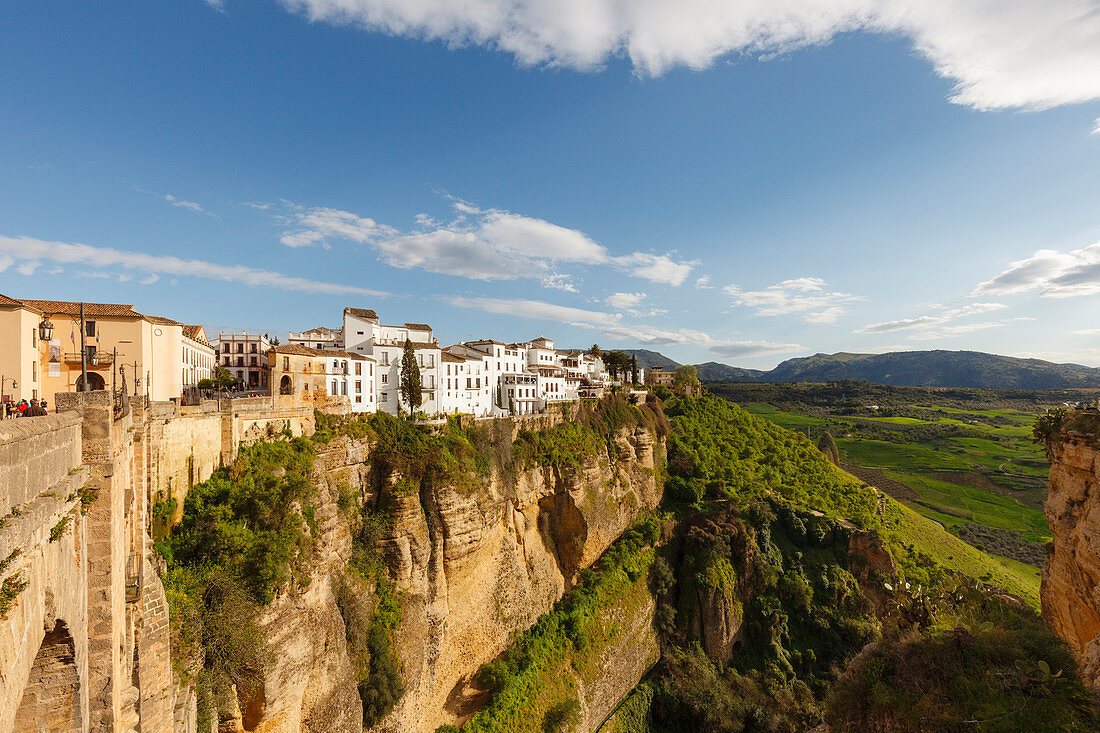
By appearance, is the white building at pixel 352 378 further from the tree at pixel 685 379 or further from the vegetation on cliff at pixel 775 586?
the tree at pixel 685 379

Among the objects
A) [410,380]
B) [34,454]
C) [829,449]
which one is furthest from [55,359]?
[829,449]

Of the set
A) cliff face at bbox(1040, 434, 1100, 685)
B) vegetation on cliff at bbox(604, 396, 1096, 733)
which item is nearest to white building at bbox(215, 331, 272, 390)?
vegetation on cliff at bbox(604, 396, 1096, 733)

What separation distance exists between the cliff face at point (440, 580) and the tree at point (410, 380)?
5654 mm

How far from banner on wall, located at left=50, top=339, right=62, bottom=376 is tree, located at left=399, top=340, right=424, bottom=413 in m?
13.7

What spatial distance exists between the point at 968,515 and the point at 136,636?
Answer: 69.9 m

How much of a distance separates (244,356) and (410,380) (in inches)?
557

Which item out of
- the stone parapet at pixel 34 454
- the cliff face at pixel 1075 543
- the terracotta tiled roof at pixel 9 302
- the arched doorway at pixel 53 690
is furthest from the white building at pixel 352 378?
the cliff face at pixel 1075 543

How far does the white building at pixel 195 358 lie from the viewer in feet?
70.6

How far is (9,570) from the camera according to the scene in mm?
3869

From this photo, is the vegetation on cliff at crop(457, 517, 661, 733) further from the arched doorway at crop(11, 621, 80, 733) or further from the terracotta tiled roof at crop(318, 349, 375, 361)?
the arched doorway at crop(11, 621, 80, 733)

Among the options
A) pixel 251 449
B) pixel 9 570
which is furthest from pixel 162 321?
pixel 9 570

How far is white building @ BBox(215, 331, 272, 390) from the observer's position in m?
30.0

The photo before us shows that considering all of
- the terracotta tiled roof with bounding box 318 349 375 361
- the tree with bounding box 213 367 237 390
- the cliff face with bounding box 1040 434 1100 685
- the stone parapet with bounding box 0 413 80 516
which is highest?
the terracotta tiled roof with bounding box 318 349 375 361

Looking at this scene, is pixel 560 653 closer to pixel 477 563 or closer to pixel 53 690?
pixel 477 563
